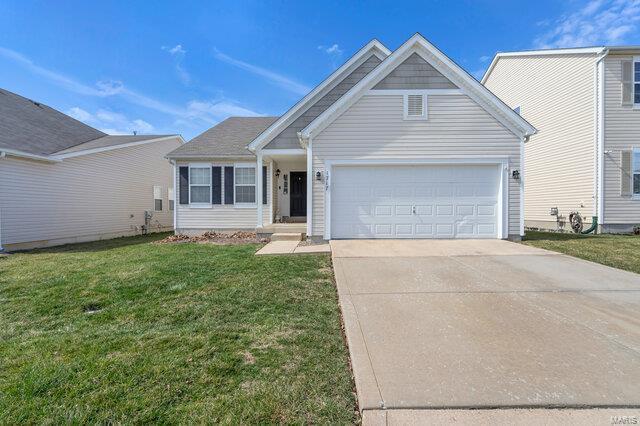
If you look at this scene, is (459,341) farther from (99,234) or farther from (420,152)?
(99,234)

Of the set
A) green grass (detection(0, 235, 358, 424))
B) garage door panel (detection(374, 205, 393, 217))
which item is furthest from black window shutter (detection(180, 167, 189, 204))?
garage door panel (detection(374, 205, 393, 217))

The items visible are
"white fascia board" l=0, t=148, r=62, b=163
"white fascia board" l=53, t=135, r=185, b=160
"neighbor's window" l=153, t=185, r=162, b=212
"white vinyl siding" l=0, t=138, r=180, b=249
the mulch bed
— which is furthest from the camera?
"neighbor's window" l=153, t=185, r=162, b=212

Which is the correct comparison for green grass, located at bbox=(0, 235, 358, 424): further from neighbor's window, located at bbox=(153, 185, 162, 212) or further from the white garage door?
neighbor's window, located at bbox=(153, 185, 162, 212)

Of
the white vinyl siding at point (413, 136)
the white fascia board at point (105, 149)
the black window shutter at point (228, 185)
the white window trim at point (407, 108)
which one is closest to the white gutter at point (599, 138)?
the white vinyl siding at point (413, 136)

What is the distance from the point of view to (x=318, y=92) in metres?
11.1

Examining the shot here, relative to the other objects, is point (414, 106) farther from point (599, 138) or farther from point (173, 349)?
point (173, 349)

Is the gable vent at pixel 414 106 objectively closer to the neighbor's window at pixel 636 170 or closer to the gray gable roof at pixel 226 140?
the gray gable roof at pixel 226 140

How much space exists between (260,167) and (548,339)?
9276mm

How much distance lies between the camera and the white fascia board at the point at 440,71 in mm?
9000

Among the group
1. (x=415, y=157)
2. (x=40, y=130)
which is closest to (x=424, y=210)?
(x=415, y=157)

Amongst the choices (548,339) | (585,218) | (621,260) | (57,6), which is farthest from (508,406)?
(57,6)

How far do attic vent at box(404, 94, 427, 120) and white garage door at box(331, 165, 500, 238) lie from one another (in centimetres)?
152

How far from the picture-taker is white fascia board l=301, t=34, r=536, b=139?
9.00 metres

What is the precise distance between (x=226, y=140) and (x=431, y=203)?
8.56 m
